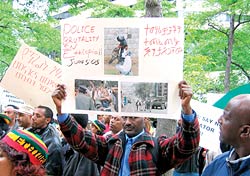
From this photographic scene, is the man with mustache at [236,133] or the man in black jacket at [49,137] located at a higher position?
the man with mustache at [236,133]

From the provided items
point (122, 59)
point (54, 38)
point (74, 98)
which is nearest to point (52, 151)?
point (74, 98)

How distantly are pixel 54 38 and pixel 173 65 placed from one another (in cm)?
1191

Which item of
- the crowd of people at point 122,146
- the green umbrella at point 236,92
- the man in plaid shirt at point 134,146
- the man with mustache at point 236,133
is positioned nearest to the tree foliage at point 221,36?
the green umbrella at point 236,92

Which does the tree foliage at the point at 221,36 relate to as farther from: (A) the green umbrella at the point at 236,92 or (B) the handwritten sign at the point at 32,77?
(B) the handwritten sign at the point at 32,77

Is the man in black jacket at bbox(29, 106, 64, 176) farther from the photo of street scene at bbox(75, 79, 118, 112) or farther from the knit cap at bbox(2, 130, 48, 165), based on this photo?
the knit cap at bbox(2, 130, 48, 165)

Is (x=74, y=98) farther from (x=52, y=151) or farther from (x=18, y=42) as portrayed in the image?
(x=18, y=42)

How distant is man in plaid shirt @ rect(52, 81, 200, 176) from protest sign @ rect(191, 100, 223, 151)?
81.2 inches

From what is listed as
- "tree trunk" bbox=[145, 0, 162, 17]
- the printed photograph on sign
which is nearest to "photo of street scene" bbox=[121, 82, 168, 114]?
the printed photograph on sign

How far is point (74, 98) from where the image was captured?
4.06 metres

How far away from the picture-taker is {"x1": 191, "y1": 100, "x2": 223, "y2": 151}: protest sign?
6.11 metres

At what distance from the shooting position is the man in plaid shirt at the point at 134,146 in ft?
12.5

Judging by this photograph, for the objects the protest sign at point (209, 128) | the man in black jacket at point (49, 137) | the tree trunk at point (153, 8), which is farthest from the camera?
the tree trunk at point (153, 8)

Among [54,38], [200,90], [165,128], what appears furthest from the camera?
[200,90]

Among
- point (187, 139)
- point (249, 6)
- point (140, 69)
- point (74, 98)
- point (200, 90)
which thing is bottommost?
point (200, 90)
